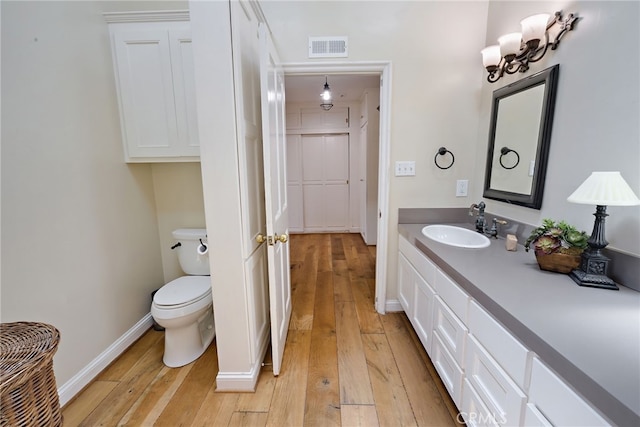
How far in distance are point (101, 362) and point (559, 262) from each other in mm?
2556

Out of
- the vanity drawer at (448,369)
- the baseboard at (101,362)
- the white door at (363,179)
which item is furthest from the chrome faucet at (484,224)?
the baseboard at (101,362)

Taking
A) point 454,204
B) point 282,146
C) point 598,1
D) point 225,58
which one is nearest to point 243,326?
point 282,146

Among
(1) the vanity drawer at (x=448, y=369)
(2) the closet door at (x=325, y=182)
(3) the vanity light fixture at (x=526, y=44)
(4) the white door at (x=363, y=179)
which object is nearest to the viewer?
(1) the vanity drawer at (x=448, y=369)

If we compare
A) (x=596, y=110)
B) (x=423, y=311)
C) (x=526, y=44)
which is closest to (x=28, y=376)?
(x=423, y=311)

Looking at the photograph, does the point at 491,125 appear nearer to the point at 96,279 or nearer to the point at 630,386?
the point at 630,386

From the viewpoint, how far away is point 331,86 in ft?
11.7

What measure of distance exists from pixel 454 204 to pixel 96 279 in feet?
8.51

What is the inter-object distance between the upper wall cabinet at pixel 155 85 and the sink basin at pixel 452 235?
5.79 feet

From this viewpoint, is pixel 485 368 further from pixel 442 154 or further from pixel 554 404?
pixel 442 154

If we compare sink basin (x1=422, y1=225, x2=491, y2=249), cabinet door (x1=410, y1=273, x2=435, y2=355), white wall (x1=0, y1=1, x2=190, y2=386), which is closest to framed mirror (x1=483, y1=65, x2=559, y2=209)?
sink basin (x1=422, y1=225, x2=491, y2=249)

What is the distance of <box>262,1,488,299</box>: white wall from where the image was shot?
6.07 ft

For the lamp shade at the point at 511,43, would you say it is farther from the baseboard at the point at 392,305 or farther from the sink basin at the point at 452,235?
the baseboard at the point at 392,305

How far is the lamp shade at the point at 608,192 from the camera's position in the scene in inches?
35.9

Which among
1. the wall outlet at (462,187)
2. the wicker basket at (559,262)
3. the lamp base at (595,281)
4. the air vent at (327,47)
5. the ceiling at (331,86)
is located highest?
the ceiling at (331,86)
